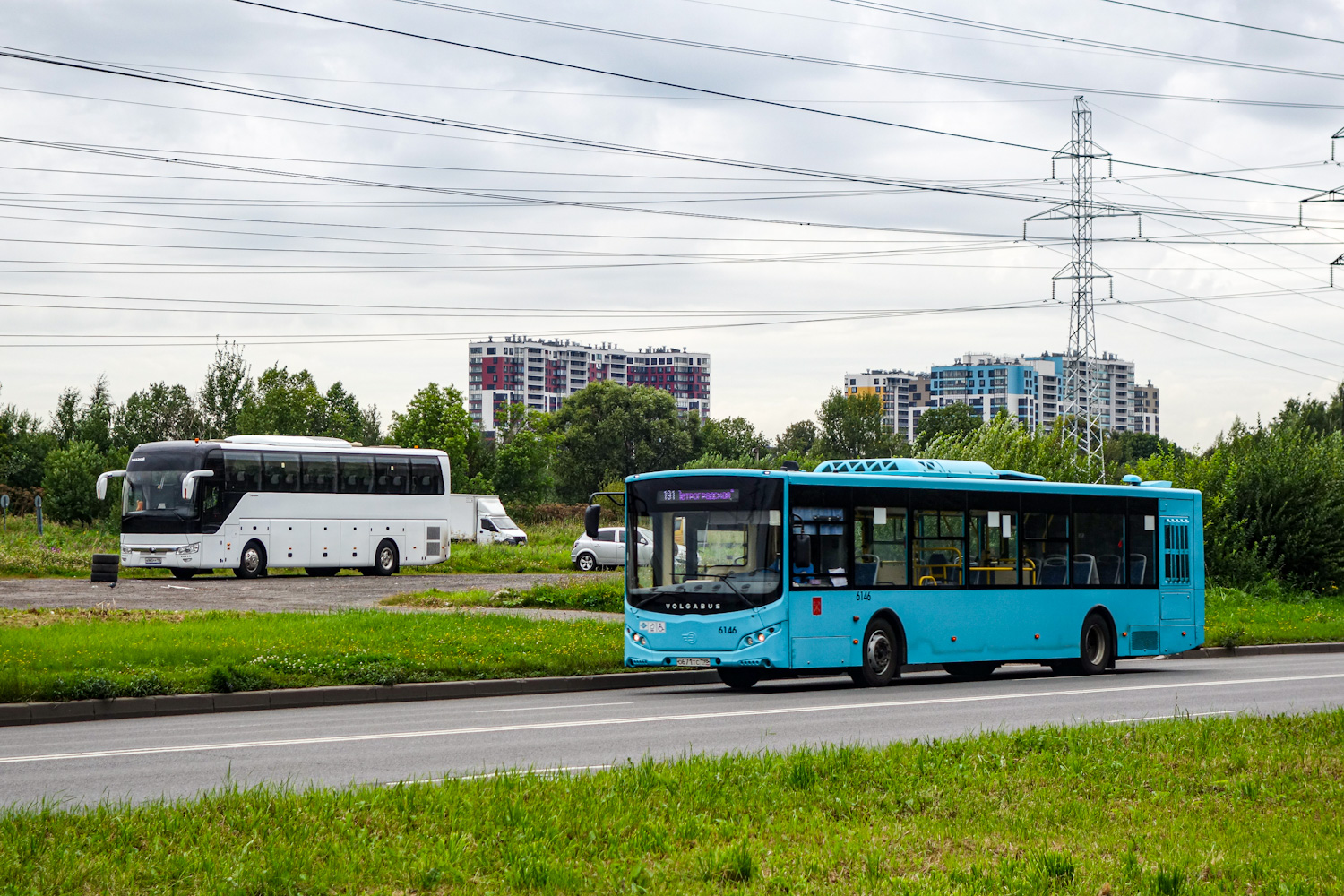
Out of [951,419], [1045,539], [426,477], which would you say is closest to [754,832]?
[1045,539]

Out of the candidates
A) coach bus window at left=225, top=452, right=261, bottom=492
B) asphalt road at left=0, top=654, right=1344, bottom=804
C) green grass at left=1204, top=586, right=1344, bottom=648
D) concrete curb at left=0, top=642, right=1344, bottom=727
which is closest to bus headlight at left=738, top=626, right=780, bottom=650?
asphalt road at left=0, top=654, right=1344, bottom=804

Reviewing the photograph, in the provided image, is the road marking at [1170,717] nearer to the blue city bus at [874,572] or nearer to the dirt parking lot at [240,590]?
the blue city bus at [874,572]

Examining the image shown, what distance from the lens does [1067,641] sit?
21.4m

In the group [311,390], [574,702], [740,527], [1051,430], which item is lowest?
[574,702]

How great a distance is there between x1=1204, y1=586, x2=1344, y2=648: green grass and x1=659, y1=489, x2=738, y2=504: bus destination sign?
13.6 metres

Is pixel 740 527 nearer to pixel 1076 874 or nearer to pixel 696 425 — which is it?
pixel 1076 874

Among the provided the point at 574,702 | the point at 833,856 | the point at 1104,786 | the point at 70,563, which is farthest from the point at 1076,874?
the point at 70,563

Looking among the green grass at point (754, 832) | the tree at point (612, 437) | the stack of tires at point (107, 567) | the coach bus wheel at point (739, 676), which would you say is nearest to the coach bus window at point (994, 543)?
the coach bus wheel at point (739, 676)

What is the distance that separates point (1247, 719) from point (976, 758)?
12.3ft

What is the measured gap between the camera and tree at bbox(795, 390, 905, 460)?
141625 millimetres

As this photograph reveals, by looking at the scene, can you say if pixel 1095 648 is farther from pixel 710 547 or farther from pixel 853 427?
pixel 853 427

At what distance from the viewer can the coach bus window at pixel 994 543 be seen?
66.0ft

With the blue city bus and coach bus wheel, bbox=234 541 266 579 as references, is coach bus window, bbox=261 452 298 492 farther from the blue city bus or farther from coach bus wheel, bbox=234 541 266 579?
the blue city bus

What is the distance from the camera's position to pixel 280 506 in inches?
1652
